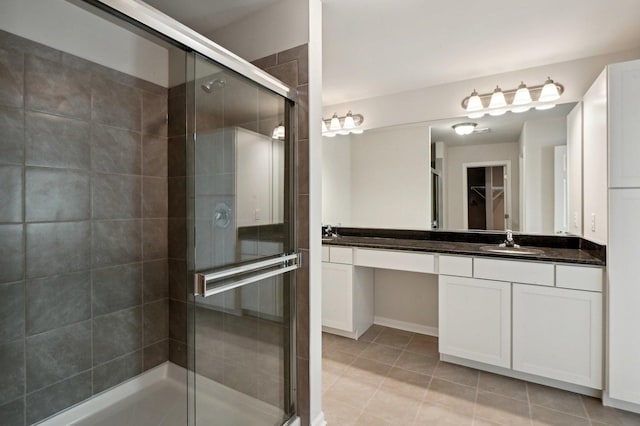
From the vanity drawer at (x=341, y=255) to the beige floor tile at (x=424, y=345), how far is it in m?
0.91

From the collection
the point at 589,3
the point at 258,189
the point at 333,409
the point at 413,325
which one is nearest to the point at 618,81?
the point at 589,3

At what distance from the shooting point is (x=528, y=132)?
102 inches

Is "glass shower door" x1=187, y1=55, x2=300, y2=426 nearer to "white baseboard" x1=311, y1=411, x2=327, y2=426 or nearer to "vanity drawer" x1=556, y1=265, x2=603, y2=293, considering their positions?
"white baseboard" x1=311, y1=411, x2=327, y2=426

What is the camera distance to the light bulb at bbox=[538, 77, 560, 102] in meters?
2.38

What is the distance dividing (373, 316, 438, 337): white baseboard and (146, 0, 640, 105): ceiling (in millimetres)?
2310

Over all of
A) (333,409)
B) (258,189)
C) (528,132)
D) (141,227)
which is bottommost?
(333,409)

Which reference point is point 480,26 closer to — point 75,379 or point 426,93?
point 426,93

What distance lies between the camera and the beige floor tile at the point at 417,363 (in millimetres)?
2352

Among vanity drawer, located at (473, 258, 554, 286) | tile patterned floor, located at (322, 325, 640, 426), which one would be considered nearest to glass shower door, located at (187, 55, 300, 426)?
tile patterned floor, located at (322, 325, 640, 426)

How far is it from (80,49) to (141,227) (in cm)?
111

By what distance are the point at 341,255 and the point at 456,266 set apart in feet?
3.18

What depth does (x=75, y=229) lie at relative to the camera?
1797 millimetres

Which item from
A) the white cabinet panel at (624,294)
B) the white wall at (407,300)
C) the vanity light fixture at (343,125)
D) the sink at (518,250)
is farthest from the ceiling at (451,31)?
the white wall at (407,300)

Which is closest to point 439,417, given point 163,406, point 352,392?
point 352,392
